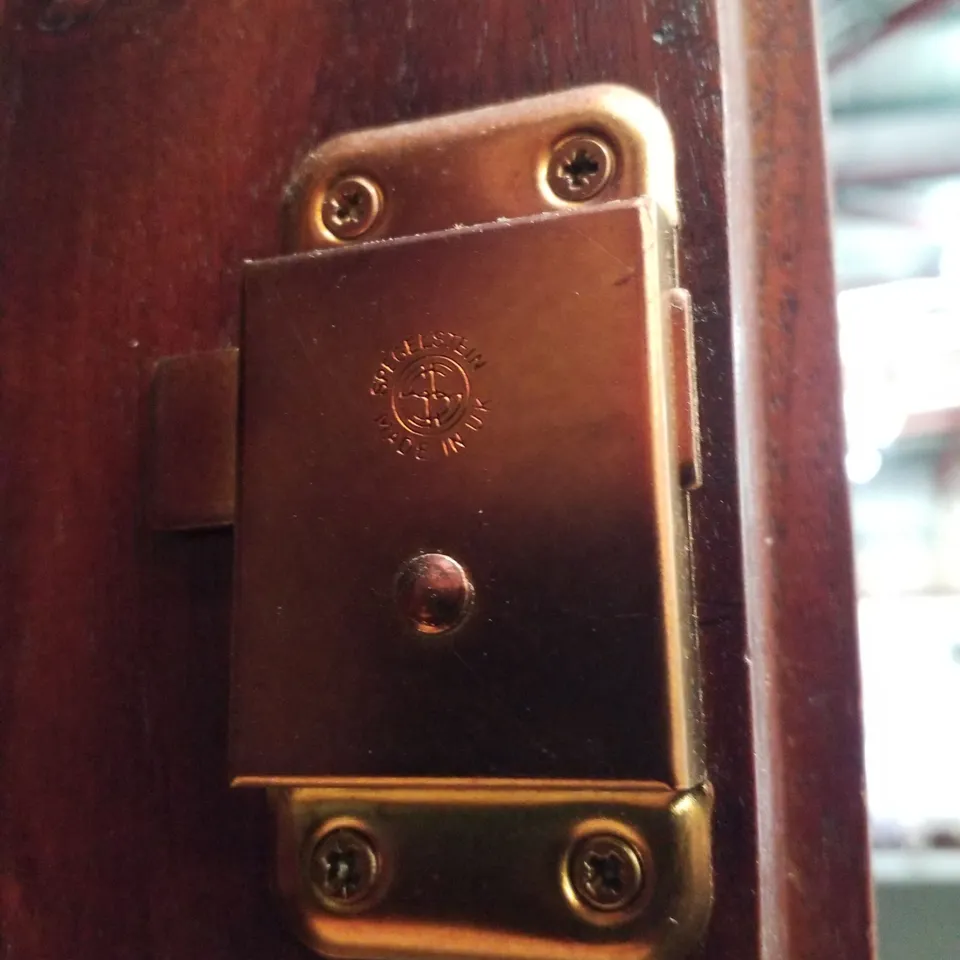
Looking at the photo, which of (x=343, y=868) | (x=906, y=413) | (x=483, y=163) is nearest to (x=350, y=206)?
(x=483, y=163)

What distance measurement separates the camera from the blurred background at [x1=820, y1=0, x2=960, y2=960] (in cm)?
104

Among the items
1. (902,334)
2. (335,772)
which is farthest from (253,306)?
(902,334)

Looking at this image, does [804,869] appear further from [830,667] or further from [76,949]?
[76,949]

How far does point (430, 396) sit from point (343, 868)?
5.4 inches

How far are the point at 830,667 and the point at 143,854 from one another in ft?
0.70

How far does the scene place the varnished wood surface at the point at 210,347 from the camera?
24cm

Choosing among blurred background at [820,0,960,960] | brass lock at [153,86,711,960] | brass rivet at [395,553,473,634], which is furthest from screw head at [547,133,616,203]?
blurred background at [820,0,960,960]

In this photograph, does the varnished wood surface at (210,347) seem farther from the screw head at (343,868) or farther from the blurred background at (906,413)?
the blurred background at (906,413)

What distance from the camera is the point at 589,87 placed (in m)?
0.27

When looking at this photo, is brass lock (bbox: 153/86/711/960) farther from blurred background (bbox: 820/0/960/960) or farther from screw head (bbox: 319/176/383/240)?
blurred background (bbox: 820/0/960/960)

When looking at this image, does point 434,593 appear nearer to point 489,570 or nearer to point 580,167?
point 489,570

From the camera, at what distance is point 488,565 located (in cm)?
24

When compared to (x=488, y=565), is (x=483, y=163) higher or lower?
higher

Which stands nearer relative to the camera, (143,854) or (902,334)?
(143,854)
